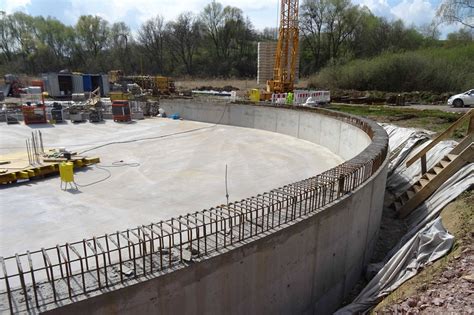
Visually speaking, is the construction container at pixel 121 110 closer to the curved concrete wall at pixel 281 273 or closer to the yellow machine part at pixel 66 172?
the yellow machine part at pixel 66 172

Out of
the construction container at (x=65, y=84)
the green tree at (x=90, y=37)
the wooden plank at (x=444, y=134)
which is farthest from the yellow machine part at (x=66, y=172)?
the green tree at (x=90, y=37)

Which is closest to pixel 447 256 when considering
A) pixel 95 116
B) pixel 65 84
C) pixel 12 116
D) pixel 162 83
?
pixel 95 116

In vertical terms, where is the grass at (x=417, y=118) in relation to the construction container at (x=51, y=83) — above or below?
below

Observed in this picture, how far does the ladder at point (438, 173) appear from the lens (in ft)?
30.7

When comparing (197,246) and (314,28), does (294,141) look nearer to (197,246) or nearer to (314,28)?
(197,246)

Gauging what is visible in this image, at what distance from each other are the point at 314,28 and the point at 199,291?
58.1 metres

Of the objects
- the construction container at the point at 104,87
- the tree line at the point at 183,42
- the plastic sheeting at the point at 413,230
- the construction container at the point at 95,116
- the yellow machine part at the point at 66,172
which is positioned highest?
the tree line at the point at 183,42

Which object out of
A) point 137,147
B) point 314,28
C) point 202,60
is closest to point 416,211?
point 137,147

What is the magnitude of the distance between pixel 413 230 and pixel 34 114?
2163 cm

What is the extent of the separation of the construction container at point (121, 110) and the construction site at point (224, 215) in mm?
3150

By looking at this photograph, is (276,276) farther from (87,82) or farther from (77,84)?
(87,82)

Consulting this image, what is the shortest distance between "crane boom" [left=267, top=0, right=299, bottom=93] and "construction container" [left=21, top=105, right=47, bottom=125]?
62.0 feet

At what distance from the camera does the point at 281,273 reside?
593 cm

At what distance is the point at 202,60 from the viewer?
221 ft
